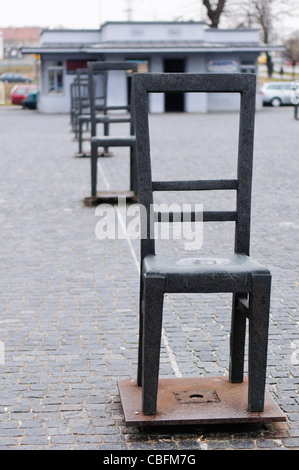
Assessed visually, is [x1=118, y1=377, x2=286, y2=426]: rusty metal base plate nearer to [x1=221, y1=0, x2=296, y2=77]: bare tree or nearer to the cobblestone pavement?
the cobblestone pavement

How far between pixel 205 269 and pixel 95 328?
2.06 meters

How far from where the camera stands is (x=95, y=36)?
49188 mm

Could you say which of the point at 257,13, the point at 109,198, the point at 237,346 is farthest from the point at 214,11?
the point at 237,346

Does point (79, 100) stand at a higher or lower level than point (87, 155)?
higher

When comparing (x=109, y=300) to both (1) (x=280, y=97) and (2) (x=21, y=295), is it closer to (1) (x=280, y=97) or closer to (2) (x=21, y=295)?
(2) (x=21, y=295)

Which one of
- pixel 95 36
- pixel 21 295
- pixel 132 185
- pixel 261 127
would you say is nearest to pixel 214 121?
pixel 261 127

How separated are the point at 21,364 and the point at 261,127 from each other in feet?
87.1

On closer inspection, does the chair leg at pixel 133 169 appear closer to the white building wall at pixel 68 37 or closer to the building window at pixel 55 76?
the building window at pixel 55 76

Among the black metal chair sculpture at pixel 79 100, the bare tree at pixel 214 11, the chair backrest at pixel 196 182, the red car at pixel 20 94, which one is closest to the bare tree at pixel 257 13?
Result: the bare tree at pixel 214 11

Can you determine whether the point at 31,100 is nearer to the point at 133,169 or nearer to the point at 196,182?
the point at 133,169

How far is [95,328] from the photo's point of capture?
19.7ft

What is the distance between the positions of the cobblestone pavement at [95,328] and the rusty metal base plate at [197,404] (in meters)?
0.07

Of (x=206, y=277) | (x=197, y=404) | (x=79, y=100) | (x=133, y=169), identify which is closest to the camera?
(x=206, y=277)

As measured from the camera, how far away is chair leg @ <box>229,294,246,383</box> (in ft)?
14.8
